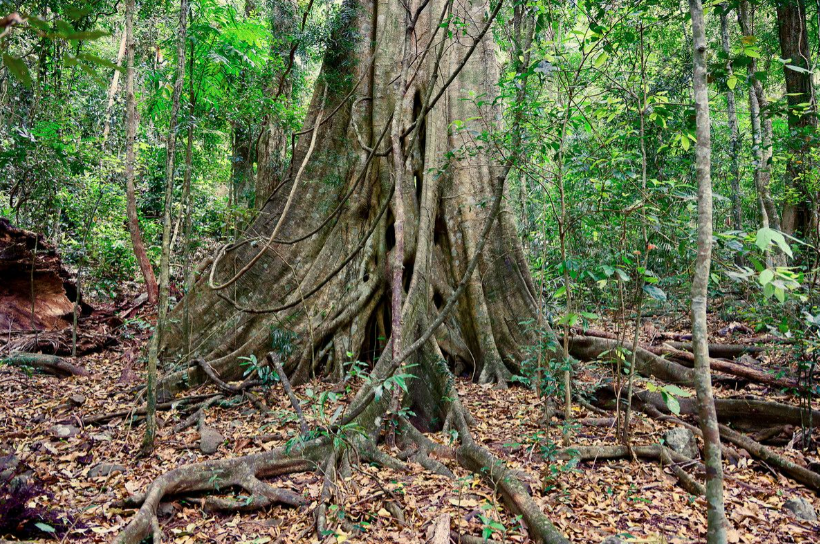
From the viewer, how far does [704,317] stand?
81.7 inches

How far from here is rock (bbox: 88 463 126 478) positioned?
140 inches

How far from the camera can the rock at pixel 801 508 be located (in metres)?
3.06

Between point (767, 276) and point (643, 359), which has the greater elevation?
point (767, 276)

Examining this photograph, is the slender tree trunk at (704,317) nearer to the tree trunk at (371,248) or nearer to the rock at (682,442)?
the rock at (682,442)

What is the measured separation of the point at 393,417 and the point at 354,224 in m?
2.84

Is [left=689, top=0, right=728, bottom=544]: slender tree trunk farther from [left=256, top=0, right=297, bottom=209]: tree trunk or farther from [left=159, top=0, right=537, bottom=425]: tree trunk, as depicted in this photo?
[left=256, top=0, right=297, bottom=209]: tree trunk

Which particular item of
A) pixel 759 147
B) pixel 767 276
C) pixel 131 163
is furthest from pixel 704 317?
pixel 131 163

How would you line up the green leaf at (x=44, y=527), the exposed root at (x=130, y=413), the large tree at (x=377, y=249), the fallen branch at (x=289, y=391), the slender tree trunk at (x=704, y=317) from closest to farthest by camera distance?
the slender tree trunk at (x=704, y=317) → the green leaf at (x=44, y=527) → the fallen branch at (x=289, y=391) → the exposed root at (x=130, y=413) → the large tree at (x=377, y=249)

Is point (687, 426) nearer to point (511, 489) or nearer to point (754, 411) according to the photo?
point (754, 411)

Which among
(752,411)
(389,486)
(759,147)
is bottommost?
(389,486)

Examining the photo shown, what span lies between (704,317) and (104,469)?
402 cm

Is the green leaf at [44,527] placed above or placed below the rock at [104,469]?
above

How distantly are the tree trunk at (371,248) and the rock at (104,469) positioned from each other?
132 cm

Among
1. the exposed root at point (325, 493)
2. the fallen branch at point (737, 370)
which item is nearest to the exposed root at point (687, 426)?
the fallen branch at point (737, 370)
